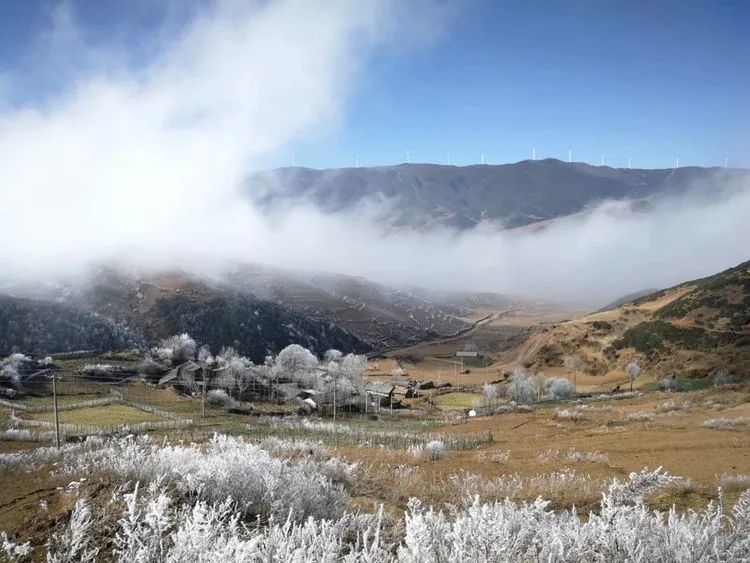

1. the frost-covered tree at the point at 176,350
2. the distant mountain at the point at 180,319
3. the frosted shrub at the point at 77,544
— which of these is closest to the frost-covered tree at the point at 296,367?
the frost-covered tree at the point at 176,350

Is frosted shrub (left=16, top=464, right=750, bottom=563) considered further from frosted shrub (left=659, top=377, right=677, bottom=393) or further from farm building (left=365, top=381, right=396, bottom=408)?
farm building (left=365, top=381, right=396, bottom=408)

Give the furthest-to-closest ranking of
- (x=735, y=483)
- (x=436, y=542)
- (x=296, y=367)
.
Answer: (x=296, y=367) < (x=735, y=483) < (x=436, y=542)

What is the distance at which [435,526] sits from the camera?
4.63 meters

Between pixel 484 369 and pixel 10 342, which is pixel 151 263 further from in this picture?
pixel 484 369

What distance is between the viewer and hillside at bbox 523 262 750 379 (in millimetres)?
55938

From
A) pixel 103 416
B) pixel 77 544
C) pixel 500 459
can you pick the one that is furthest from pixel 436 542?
pixel 103 416

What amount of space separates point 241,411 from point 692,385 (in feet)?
145

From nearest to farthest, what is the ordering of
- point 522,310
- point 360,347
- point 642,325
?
point 642,325 < point 360,347 < point 522,310

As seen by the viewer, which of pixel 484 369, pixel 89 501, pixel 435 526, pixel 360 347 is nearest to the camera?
pixel 435 526

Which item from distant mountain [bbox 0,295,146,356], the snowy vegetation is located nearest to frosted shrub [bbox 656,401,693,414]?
the snowy vegetation

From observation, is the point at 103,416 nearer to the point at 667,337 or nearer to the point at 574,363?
the point at 574,363

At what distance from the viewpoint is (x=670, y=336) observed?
63.6 meters

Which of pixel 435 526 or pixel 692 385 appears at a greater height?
pixel 435 526

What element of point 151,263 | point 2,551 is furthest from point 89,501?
point 151,263
